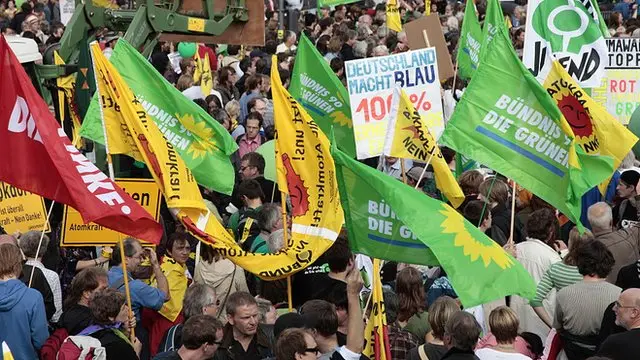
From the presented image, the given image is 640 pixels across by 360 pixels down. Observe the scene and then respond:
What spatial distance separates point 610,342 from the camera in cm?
795

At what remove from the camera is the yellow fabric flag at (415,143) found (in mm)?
10180

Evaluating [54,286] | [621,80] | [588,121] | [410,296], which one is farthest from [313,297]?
[621,80]

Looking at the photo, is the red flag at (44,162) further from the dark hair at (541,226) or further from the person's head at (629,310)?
the person's head at (629,310)

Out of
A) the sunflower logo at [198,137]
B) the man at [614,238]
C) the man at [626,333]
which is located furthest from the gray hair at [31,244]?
the man at [626,333]

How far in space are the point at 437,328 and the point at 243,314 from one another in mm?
1108

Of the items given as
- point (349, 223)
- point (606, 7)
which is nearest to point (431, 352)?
point (349, 223)

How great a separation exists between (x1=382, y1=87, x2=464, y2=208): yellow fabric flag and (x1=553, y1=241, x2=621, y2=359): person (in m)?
1.49

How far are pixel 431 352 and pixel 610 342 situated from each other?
963 millimetres

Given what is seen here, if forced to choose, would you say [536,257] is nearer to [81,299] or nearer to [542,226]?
[542,226]

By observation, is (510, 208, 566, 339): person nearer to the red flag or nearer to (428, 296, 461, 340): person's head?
(428, 296, 461, 340): person's head

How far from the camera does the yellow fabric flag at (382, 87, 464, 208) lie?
33.4ft

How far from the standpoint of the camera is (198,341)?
789 cm

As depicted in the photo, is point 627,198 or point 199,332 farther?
point 627,198

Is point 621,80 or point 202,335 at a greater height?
point 202,335
